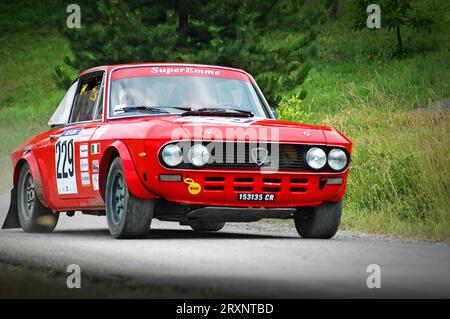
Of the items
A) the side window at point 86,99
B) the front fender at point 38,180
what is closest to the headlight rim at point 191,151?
the side window at point 86,99

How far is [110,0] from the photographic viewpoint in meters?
25.9

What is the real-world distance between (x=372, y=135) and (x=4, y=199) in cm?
638

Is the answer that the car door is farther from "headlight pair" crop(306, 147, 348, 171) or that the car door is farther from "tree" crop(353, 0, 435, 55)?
"tree" crop(353, 0, 435, 55)

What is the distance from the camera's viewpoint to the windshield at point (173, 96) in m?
10.9

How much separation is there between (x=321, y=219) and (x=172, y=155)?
166 centimetres

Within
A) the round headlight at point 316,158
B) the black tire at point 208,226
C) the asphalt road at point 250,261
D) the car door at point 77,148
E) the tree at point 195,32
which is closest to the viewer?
the asphalt road at point 250,261

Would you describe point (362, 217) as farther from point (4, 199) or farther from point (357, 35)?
point (357, 35)

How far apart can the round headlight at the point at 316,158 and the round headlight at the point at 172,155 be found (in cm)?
118

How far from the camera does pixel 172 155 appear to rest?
9578 mm

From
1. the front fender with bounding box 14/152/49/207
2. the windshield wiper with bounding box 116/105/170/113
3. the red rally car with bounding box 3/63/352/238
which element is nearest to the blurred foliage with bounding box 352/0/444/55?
the front fender with bounding box 14/152/49/207

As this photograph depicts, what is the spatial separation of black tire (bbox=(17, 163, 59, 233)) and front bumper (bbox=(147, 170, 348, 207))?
2798mm

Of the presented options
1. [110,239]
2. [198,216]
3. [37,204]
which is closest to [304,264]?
[198,216]

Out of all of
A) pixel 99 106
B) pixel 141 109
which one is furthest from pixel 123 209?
pixel 99 106

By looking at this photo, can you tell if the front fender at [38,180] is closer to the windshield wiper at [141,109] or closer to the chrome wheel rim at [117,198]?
the windshield wiper at [141,109]
